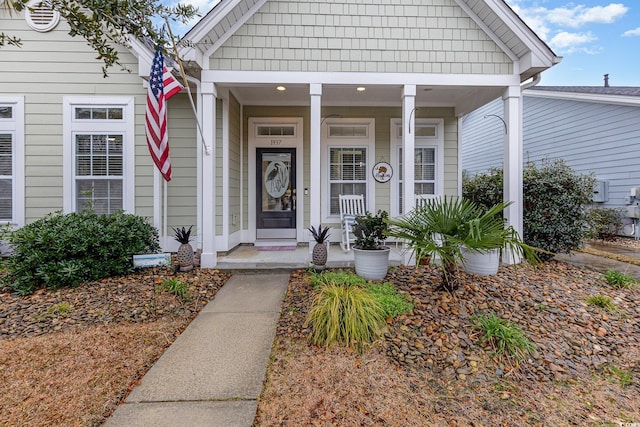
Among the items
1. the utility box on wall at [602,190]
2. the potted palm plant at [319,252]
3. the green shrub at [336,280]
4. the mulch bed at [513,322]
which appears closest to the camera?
the mulch bed at [513,322]

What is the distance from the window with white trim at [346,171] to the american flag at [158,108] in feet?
10.4

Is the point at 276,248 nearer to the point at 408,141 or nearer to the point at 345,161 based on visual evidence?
the point at 345,161

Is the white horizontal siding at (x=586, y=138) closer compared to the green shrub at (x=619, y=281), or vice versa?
the green shrub at (x=619, y=281)

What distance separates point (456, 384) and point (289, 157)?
5051mm

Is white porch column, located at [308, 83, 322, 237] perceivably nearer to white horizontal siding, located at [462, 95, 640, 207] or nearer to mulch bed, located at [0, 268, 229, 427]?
mulch bed, located at [0, 268, 229, 427]

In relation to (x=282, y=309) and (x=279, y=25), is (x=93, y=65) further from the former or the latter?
(x=282, y=309)

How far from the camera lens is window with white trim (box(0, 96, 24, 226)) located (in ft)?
16.3

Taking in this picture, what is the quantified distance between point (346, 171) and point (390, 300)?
3767mm

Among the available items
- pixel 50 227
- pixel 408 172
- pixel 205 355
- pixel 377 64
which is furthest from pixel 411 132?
pixel 50 227

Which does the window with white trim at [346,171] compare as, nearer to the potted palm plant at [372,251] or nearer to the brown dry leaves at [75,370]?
the potted palm plant at [372,251]

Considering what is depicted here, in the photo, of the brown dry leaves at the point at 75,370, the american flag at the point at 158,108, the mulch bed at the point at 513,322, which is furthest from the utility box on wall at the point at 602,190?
the brown dry leaves at the point at 75,370

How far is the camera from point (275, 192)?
20.9 ft

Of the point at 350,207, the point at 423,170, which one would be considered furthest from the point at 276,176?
the point at 423,170

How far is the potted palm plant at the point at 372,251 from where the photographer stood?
3.99m
